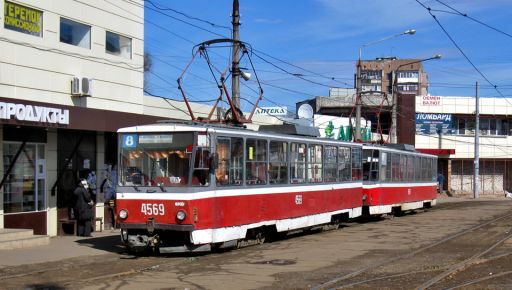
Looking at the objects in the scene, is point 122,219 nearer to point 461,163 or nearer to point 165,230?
point 165,230

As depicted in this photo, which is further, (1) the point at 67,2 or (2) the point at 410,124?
(2) the point at 410,124

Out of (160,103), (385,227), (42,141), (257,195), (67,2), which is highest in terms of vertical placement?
(67,2)

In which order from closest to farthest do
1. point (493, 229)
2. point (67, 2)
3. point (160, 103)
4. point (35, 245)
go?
1. point (35, 245)
2. point (67, 2)
3. point (493, 229)
4. point (160, 103)

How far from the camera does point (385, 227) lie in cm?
2078

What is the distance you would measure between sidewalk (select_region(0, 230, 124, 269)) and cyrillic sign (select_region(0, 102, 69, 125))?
2.98 meters

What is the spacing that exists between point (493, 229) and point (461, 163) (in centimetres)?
3329

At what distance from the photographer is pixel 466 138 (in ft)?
169

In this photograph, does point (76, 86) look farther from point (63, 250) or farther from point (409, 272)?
point (409, 272)

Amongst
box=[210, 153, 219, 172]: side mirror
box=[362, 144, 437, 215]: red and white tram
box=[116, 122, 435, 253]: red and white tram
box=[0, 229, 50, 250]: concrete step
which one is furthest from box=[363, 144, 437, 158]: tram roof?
box=[0, 229, 50, 250]: concrete step

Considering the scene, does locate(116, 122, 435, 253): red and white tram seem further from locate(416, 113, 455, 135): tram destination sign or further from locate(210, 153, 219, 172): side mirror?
locate(416, 113, 455, 135): tram destination sign

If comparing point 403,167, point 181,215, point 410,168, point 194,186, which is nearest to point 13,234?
point 181,215

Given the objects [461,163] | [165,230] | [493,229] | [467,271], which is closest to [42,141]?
[165,230]

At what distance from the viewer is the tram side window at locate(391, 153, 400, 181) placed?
25.4m

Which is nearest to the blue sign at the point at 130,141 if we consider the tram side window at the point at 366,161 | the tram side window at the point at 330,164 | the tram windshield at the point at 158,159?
the tram windshield at the point at 158,159
